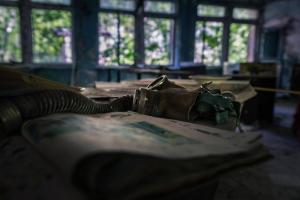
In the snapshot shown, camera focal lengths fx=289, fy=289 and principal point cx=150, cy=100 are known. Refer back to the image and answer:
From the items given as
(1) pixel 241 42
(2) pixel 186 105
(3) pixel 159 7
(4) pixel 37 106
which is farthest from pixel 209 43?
(4) pixel 37 106

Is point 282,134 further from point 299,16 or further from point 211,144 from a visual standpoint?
point 299,16

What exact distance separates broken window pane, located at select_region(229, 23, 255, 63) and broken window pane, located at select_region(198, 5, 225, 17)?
55 centimetres

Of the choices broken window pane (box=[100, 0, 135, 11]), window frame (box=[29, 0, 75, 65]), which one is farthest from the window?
window frame (box=[29, 0, 75, 65])

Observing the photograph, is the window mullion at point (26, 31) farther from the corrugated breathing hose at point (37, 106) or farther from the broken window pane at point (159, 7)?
the corrugated breathing hose at point (37, 106)

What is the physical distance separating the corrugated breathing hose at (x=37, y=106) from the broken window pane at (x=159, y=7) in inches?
273

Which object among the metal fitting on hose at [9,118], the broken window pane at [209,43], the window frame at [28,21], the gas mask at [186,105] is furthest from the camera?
the broken window pane at [209,43]

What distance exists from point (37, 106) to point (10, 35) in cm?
650

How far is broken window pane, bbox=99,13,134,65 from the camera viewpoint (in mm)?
7395

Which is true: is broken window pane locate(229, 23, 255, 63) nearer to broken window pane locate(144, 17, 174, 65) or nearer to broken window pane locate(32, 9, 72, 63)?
broken window pane locate(144, 17, 174, 65)

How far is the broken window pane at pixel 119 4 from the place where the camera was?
23.8 ft

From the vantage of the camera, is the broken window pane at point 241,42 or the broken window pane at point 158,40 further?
the broken window pane at point 241,42

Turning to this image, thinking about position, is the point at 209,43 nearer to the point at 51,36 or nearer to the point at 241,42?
the point at 241,42

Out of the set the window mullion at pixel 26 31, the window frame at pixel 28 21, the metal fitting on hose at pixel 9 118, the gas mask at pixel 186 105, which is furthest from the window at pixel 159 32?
the metal fitting on hose at pixel 9 118

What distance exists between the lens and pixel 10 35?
6.65 m
